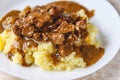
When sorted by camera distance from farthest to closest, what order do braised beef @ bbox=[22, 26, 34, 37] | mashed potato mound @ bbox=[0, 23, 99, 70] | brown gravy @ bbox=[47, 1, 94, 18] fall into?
brown gravy @ bbox=[47, 1, 94, 18] → braised beef @ bbox=[22, 26, 34, 37] → mashed potato mound @ bbox=[0, 23, 99, 70]

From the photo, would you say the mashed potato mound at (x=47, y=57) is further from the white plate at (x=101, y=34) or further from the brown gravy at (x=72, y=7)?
the brown gravy at (x=72, y=7)

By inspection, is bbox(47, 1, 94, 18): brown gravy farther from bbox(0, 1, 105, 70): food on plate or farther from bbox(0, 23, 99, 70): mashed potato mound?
bbox(0, 23, 99, 70): mashed potato mound

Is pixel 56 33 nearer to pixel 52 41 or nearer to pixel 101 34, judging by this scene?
pixel 52 41

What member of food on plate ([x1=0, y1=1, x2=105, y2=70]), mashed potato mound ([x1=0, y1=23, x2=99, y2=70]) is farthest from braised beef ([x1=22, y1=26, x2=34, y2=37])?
mashed potato mound ([x1=0, y1=23, x2=99, y2=70])

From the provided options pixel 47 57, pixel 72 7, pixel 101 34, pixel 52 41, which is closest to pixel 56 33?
pixel 52 41

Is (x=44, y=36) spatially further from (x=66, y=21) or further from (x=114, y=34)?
(x=114, y=34)

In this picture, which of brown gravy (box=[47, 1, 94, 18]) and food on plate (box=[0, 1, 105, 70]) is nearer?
food on plate (box=[0, 1, 105, 70])
